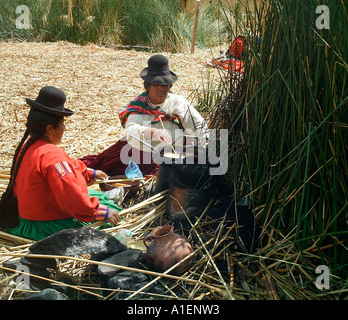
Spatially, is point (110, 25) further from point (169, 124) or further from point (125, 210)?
point (125, 210)

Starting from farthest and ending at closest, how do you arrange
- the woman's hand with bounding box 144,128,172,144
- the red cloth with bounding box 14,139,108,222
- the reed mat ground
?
1. the woman's hand with bounding box 144,128,172,144
2. the red cloth with bounding box 14,139,108,222
3. the reed mat ground

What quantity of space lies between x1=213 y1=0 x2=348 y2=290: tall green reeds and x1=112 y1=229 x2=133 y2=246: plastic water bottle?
Answer: 2.90 ft

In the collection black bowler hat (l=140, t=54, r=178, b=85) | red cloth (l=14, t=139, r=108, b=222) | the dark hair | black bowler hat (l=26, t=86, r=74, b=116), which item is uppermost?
black bowler hat (l=140, t=54, r=178, b=85)

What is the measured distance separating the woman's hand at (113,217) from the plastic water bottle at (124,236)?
0.09 m

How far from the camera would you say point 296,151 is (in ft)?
7.67

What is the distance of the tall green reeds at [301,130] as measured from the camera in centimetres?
214

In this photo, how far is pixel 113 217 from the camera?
293cm

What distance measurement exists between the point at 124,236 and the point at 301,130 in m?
1.43

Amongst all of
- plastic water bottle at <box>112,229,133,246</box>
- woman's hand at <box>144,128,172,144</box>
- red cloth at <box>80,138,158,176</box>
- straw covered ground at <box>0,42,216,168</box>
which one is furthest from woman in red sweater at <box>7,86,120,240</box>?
straw covered ground at <box>0,42,216,168</box>

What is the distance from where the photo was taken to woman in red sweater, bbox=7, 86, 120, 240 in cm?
263

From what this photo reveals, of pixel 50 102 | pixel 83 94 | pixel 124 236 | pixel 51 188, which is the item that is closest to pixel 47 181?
pixel 51 188

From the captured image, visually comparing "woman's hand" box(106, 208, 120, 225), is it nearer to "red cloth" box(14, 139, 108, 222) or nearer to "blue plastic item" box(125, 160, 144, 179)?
"red cloth" box(14, 139, 108, 222)

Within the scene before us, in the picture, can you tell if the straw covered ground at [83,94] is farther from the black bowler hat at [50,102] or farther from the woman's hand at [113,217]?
the black bowler hat at [50,102]

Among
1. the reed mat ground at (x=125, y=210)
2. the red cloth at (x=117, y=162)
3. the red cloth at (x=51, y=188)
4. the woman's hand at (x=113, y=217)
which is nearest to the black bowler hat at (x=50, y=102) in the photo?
the red cloth at (x=51, y=188)
